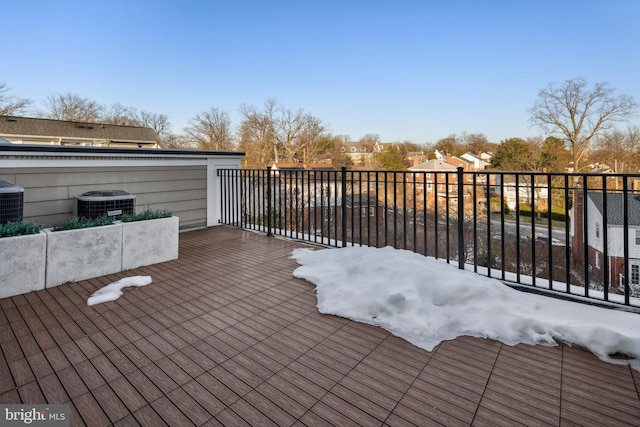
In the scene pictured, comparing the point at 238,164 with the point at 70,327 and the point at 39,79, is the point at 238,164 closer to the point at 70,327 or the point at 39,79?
the point at 70,327

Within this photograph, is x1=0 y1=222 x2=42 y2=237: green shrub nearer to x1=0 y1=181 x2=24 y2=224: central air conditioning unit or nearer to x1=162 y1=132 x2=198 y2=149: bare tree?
x1=0 y1=181 x2=24 y2=224: central air conditioning unit

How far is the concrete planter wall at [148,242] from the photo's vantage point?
349cm

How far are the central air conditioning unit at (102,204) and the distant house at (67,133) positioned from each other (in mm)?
14062

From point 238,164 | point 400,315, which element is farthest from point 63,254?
point 238,164

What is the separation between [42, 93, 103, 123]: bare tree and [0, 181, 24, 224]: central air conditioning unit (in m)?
28.7

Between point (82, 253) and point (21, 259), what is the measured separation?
1.49 ft

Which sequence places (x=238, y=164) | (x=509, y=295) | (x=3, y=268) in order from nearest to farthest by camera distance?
(x=509, y=295) < (x=3, y=268) < (x=238, y=164)

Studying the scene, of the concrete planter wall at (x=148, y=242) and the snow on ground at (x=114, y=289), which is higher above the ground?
the concrete planter wall at (x=148, y=242)

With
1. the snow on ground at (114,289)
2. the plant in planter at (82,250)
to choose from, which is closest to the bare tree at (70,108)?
the plant in planter at (82,250)

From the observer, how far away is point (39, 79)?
24.3 metres

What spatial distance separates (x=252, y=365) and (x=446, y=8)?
65.9 feet

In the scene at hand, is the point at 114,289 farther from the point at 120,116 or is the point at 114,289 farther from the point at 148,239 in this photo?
the point at 120,116

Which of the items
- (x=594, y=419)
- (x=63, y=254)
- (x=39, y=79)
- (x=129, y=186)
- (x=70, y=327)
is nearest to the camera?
(x=594, y=419)

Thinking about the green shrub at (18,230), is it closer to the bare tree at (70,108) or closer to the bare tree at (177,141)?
the bare tree at (70,108)
